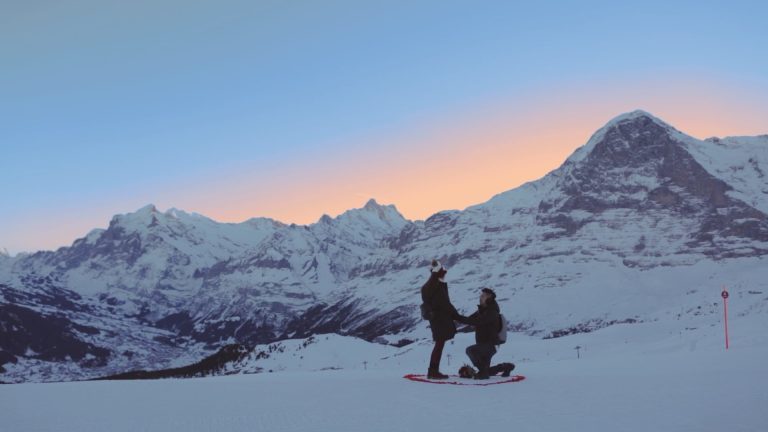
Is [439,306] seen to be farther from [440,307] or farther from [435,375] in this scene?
[435,375]

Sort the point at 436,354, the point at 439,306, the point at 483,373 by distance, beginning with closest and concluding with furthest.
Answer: the point at 439,306 → the point at 483,373 → the point at 436,354

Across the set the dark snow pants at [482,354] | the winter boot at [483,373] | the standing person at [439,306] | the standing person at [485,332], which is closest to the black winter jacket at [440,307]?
the standing person at [439,306]

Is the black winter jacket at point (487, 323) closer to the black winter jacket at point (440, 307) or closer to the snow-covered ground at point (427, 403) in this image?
the black winter jacket at point (440, 307)

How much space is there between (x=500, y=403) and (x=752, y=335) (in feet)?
87.2

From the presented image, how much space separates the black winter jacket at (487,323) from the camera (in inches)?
698

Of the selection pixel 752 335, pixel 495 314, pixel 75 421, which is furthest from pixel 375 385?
pixel 752 335

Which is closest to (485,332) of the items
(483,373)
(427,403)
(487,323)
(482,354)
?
(487,323)

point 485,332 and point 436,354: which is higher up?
point 485,332

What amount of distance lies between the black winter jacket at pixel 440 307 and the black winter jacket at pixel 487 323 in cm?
35

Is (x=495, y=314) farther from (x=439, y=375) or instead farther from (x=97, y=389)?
(x=97, y=389)

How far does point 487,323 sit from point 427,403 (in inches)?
153

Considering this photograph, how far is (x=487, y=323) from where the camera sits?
698 inches

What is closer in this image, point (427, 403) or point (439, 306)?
point (427, 403)

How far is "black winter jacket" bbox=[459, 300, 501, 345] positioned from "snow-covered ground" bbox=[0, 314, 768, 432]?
1.30 m
